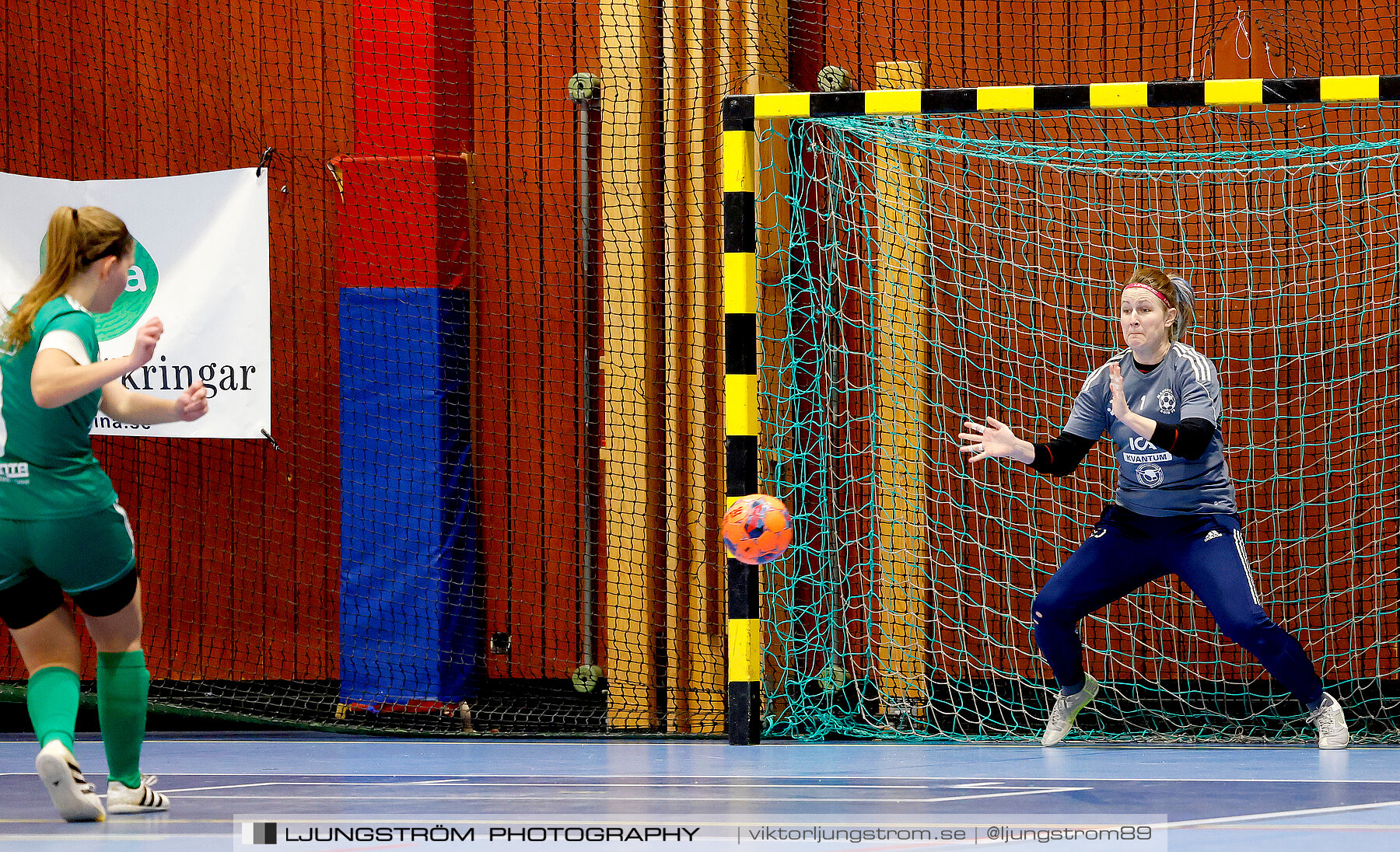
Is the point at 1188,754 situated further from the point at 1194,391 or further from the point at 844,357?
the point at 844,357

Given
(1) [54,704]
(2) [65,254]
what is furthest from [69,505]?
(2) [65,254]

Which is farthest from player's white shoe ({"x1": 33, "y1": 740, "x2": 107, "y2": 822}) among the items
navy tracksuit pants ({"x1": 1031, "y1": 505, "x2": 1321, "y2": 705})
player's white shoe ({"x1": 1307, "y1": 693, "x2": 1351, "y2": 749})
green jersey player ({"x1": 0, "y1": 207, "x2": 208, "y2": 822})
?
player's white shoe ({"x1": 1307, "y1": 693, "x2": 1351, "y2": 749})

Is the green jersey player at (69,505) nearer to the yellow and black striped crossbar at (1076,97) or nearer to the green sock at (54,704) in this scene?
the green sock at (54,704)

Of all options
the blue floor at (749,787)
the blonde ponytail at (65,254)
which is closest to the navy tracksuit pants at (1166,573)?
the blue floor at (749,787)

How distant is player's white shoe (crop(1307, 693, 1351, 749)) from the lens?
18.3 ft

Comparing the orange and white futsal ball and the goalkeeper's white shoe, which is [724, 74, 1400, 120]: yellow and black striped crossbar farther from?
the goalkeeper's white shoe

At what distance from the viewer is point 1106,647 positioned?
702 centimetres

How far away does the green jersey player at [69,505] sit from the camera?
392 centimetres

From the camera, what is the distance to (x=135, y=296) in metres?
6.98

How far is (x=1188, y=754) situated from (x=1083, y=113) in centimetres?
314

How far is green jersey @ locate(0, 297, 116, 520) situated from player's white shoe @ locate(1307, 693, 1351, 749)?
13.9 ft

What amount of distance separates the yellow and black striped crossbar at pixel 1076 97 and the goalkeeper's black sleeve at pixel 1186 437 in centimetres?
127

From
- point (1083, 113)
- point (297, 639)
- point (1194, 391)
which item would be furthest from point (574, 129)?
point (1194, 391)

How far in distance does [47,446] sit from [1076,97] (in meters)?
3.91
